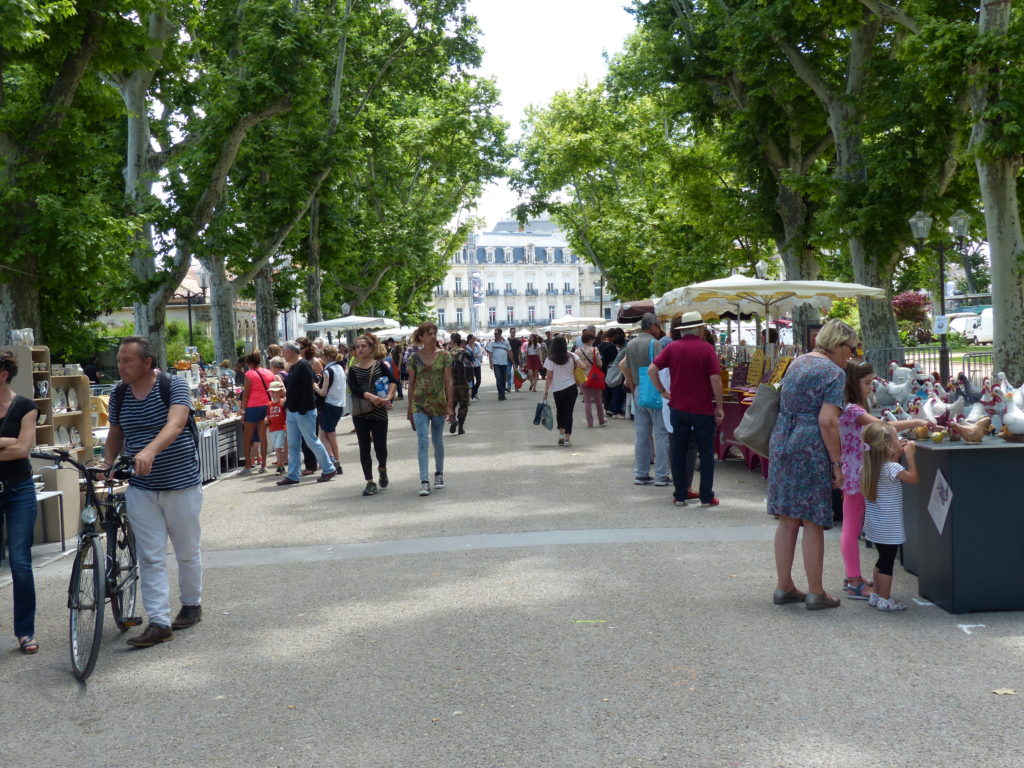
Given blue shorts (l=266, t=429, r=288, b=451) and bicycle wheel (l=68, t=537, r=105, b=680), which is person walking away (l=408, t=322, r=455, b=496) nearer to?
blue shorts (l=266, t=429, r=288, b=451)

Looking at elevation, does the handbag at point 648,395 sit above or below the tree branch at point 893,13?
below

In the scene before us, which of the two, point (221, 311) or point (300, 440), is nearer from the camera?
point (300, 440)

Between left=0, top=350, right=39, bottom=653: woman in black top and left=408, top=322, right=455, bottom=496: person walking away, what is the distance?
575 cm

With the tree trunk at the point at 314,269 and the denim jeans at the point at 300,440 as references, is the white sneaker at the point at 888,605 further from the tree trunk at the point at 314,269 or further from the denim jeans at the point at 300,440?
the tree trunk at the point at 314,269

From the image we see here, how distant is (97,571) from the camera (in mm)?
5762

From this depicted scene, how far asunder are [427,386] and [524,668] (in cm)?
660

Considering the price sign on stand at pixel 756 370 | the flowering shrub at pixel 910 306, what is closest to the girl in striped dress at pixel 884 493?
the price sign on stand at pixel 756 370

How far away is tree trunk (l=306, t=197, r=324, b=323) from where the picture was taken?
106 feet

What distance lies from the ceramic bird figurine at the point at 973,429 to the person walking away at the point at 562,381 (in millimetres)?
9822

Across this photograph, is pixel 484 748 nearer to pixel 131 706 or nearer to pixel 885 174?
pixel 131 706

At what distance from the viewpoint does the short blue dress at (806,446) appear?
630 centimetres

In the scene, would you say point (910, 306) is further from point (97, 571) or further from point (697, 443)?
point (97, 571)

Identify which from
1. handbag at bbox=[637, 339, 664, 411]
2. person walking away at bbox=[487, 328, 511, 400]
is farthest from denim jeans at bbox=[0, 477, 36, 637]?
person walking away at bbox=[487, 328, 511, 400]

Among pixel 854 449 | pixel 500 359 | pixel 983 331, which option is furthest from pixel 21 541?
pixel 983 331
